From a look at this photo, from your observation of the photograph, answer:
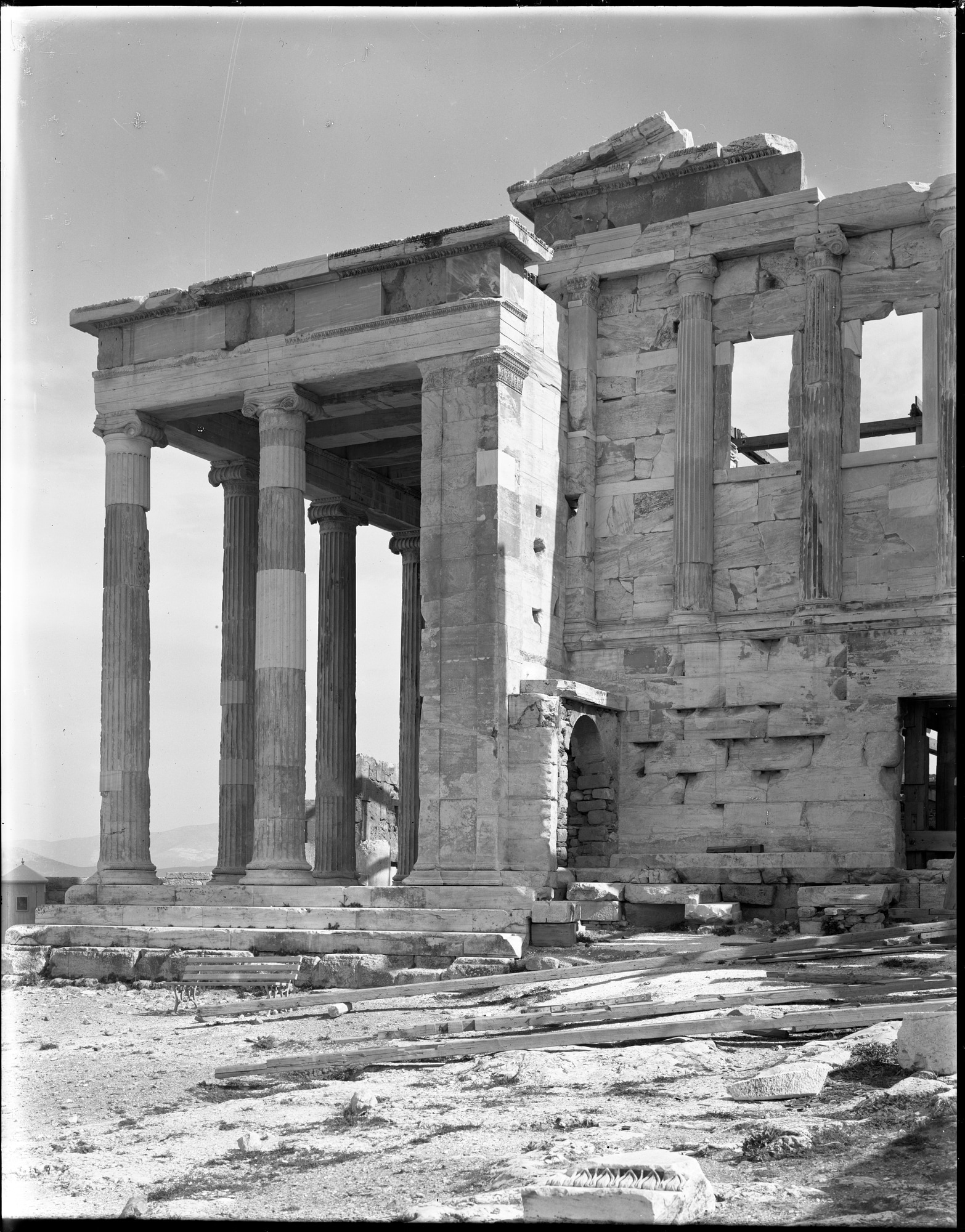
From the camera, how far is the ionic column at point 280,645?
2173 centimetres

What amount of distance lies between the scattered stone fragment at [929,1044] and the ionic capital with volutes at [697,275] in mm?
14610

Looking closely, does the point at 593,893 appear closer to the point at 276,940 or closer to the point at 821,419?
the point at 276,940

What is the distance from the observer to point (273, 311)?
23.0 meters

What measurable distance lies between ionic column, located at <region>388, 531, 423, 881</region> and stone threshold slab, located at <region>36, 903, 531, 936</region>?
6.88 meters

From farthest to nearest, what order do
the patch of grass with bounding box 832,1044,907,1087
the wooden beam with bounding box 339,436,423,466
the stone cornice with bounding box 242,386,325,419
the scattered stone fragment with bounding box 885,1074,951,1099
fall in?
the wooden beam with bounding box 339,436,423,466
the stone cornice with bounding box 242,386,325,419
the patch of grass with bounding box 832,1044,907,1087
the scattered stone fragment with bounding box 885,1074,951,1099

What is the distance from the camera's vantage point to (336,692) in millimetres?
26578

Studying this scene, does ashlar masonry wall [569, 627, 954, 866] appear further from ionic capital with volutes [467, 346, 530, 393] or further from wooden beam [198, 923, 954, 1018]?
wooden beam [198, 923, 954, 1018]

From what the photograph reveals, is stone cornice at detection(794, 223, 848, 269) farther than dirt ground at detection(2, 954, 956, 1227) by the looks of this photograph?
Yes

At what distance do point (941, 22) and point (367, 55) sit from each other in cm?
661

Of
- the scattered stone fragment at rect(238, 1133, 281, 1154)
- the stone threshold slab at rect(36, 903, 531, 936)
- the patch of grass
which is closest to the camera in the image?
the scattered stone fragment at rect(238, 1133, 281, 1154)

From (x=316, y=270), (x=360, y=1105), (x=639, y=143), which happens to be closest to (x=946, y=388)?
(x=639, y=143)

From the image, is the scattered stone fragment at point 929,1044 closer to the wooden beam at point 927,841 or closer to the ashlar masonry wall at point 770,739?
the ashlar masonry wall at point 770,739

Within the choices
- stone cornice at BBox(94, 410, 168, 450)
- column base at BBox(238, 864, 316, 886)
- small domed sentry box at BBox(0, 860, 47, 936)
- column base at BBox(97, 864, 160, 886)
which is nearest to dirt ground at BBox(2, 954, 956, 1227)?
column base at BBox(238, 864, 316, 886)

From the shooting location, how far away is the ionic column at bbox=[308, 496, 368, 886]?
26.0m
